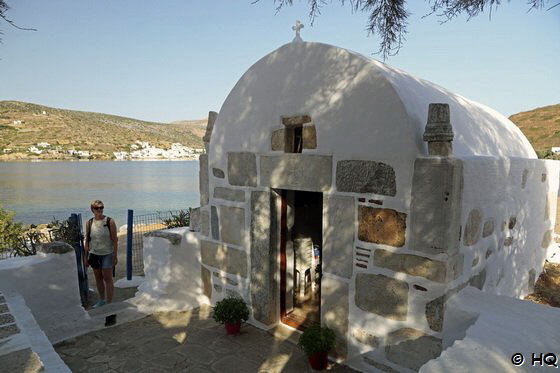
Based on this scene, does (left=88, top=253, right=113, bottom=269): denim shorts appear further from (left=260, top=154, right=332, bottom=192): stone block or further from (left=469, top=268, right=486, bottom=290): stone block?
(left=469, top=268, right=486, bottom=290): stone block

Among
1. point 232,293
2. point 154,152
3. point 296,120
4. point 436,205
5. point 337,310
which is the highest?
point 154,152

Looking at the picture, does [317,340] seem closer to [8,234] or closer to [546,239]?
[546,239]

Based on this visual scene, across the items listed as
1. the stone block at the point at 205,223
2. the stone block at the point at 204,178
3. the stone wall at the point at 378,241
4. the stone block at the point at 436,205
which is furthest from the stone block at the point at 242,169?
the stone block at the point at 436,205

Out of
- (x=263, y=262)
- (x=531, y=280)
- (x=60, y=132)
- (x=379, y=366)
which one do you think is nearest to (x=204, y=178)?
(x=263, y=262)

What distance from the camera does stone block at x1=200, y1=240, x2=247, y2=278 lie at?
14.5 feet

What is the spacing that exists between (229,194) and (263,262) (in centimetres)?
104

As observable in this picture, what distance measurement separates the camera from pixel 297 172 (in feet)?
12.1

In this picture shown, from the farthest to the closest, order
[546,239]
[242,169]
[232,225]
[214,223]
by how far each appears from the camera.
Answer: [546,239], [214,223], [232,225], [242,169]

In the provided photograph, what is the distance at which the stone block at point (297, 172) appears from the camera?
11.4 ft

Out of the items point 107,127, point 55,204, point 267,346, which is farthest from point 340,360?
point 107,127

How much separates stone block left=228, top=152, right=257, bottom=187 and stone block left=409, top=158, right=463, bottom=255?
6.58ft

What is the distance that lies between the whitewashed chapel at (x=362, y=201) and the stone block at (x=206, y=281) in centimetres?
3

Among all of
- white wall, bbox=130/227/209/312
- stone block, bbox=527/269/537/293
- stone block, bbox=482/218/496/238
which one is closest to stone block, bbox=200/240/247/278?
white wall, bbox=130/227/209/312

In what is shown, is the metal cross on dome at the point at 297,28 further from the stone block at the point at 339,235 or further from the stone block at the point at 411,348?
the stone block at the point at 411,348
